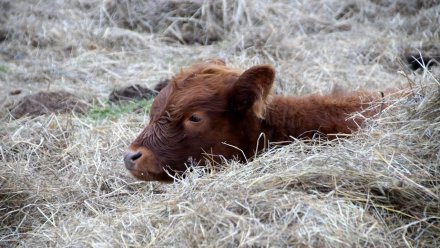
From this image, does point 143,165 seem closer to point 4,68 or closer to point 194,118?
point 194,118

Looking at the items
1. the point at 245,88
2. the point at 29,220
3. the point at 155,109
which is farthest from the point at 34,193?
the point at 245,88

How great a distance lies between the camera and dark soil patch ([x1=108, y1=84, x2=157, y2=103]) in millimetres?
8812

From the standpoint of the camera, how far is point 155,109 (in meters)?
5.61

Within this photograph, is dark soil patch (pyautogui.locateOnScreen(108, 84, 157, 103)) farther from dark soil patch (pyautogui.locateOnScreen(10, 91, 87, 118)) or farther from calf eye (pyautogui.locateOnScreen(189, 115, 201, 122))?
calf eye (pyautogui.locateOnScreen(189, 115, 201, 122))

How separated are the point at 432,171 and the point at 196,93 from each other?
1792 mm

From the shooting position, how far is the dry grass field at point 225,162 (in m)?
4.11

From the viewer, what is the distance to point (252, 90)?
5.32 m

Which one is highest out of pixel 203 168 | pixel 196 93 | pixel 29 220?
pixel 196 93

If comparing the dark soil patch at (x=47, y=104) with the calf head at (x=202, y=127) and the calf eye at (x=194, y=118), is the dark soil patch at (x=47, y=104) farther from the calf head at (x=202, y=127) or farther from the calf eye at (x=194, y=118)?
the calf eye at (x=194, y=118)

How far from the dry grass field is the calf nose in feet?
0.89

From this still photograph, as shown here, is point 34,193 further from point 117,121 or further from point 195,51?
point 195,51

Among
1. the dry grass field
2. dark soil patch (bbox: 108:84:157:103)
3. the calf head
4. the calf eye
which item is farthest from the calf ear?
dark soil patch (bbox: 108:84:157:103)

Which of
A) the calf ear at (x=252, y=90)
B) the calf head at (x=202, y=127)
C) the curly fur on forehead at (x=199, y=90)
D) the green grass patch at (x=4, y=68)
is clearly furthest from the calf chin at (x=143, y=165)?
the green grass patch at (x=4, y=68)

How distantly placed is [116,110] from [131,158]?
3128 mm
